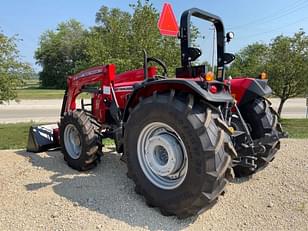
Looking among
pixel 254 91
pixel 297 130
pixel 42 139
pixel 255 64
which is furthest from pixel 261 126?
pixel 255 64

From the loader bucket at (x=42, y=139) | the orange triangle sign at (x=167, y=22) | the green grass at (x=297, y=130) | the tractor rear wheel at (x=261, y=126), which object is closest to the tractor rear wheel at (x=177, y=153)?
the tractor rear wheel at (x=261, y=126)

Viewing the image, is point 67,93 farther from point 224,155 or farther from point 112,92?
point 224,155

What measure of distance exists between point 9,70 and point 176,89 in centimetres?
927

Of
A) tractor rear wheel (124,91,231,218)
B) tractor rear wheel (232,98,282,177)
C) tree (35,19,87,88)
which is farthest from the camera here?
tree (35,19,87,88)

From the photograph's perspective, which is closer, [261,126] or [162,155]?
[162,155]

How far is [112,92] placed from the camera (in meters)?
5.09

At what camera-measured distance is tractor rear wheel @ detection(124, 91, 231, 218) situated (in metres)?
3.04

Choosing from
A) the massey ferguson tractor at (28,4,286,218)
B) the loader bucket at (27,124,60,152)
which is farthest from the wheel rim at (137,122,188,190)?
the loader bucket at (27,124,60,152)

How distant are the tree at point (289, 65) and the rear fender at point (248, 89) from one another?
1204 cm

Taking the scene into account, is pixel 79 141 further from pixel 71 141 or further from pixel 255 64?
pixel 255 64

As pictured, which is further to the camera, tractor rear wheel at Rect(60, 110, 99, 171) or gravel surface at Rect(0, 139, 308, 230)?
tractor rear wheel at Rect(60, 110, 99, 171)

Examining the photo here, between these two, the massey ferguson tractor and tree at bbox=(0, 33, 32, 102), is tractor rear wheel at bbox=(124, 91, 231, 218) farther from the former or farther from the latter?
tree at bbox=(0, 33, 32, 102)

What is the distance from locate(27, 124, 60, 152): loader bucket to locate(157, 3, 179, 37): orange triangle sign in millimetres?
2654

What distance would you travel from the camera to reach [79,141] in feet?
16.6
